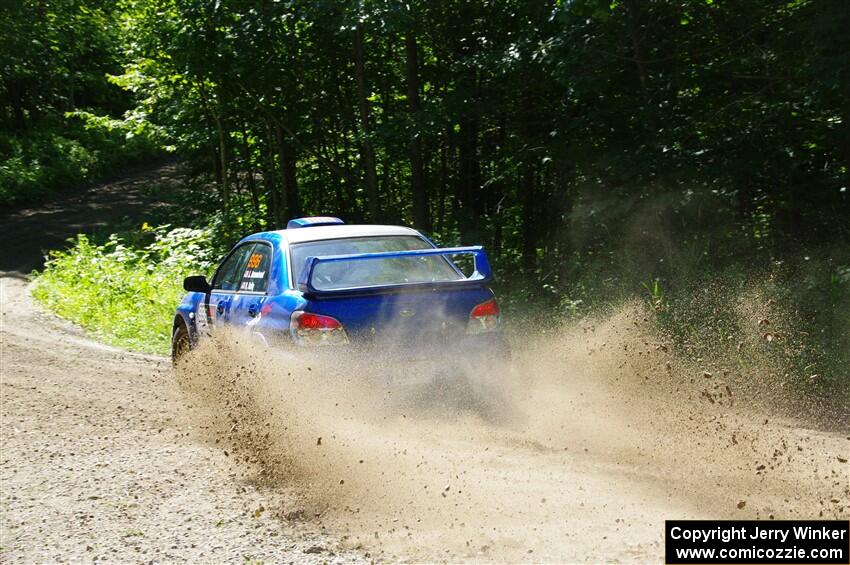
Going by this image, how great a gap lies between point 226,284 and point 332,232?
59.2 inches

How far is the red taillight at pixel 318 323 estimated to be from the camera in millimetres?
6805

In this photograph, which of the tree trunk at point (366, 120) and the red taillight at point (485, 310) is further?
the tree trunk at point (366, 120)

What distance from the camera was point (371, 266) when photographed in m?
7.50

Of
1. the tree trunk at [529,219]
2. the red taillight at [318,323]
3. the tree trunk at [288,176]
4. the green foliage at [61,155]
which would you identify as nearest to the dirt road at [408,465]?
the red taillight at [318,323]

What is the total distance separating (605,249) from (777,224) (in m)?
2.42

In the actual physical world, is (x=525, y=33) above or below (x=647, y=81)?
above

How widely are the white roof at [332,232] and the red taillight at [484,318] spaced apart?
4.24 ft

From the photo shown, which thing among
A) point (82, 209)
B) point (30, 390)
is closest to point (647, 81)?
point (30, 390)

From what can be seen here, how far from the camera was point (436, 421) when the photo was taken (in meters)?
6.91

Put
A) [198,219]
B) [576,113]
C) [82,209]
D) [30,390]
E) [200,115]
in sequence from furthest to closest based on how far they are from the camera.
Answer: [82,209] → [198,219] → [200,115] → [576,113] → [30,390]

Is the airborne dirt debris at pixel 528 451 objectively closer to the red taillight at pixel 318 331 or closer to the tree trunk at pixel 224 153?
the red taillight at pixel 318 331

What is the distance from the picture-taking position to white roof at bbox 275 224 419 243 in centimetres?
805

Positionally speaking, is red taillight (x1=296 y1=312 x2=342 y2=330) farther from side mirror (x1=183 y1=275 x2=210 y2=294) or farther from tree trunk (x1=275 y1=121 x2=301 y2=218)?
tree trunk (x1=275 y1=121 x2=301 y2=218)

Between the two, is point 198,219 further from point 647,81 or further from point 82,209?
point 647,81
